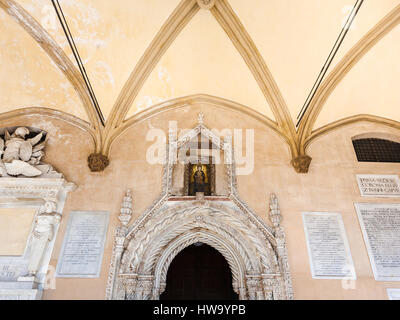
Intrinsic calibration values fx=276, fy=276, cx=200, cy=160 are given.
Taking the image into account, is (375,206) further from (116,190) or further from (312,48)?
(116,190)

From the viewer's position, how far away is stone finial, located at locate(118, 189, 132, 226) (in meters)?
5.72

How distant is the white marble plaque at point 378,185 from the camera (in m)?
6.27

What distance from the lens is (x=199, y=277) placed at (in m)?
7.03

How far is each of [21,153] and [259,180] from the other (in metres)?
5.51

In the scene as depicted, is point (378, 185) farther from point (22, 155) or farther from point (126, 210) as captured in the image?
point (22, 155)

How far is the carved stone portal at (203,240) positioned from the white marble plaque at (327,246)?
23.9 inches

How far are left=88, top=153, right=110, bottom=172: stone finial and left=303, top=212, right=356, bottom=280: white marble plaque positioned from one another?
15.2ft

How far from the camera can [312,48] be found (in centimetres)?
603

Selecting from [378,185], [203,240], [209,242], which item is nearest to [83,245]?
[203,240]

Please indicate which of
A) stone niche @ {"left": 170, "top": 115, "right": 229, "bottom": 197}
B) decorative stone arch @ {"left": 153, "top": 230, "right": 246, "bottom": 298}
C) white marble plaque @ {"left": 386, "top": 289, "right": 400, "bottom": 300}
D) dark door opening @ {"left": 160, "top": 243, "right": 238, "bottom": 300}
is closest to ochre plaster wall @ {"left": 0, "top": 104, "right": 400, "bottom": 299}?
white marble plaque @ {"left": 386, "top": 289, "right": 400, "bottom": 300}

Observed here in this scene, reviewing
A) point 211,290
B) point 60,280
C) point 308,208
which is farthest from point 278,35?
point 60,280

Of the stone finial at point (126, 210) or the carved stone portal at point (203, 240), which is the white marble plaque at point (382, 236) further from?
the stone finial at point (126, 210)

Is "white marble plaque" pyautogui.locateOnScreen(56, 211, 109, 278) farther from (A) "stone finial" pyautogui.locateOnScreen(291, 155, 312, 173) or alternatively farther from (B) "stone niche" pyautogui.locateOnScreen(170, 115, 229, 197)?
(A) "stone finial" pyautogui.locateOnScreen(291, 155, 312, 173)
